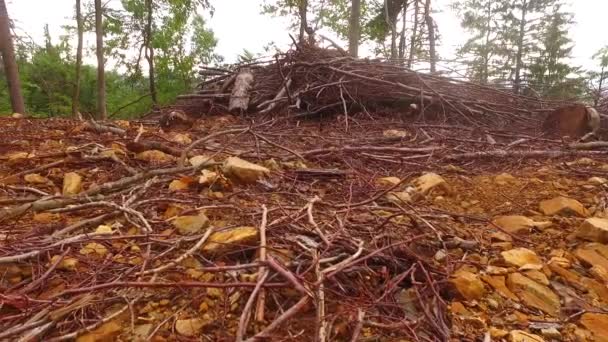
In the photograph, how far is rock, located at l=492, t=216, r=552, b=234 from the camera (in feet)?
5.92

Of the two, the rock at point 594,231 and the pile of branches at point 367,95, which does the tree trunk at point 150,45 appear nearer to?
the pile of branches at point 367,95

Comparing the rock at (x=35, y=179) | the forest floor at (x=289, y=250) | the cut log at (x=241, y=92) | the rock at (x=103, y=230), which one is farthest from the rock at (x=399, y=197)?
the cut log at (x=241, y=92)

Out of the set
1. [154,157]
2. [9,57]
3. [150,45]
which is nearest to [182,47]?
[150,45]

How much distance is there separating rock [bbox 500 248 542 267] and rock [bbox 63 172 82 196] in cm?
222

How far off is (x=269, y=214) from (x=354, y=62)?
388 centimetres

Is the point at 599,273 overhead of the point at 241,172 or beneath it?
beneath

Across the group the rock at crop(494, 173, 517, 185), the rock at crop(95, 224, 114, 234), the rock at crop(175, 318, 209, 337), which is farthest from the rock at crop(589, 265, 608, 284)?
the rock at crop(95, 224, 114, 234)

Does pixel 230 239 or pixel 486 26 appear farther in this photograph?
pixel 486 26

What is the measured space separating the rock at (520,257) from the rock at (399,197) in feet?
1.88

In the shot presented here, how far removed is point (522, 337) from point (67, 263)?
157 cm

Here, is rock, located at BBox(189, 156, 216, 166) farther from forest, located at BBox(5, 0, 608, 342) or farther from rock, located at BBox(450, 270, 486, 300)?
rock, located at BBox(450, 270, 486, 300)

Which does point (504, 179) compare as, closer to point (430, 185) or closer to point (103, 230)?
point (430, 185)

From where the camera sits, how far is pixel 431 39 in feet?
41.3

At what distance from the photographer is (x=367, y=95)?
16.4ft
